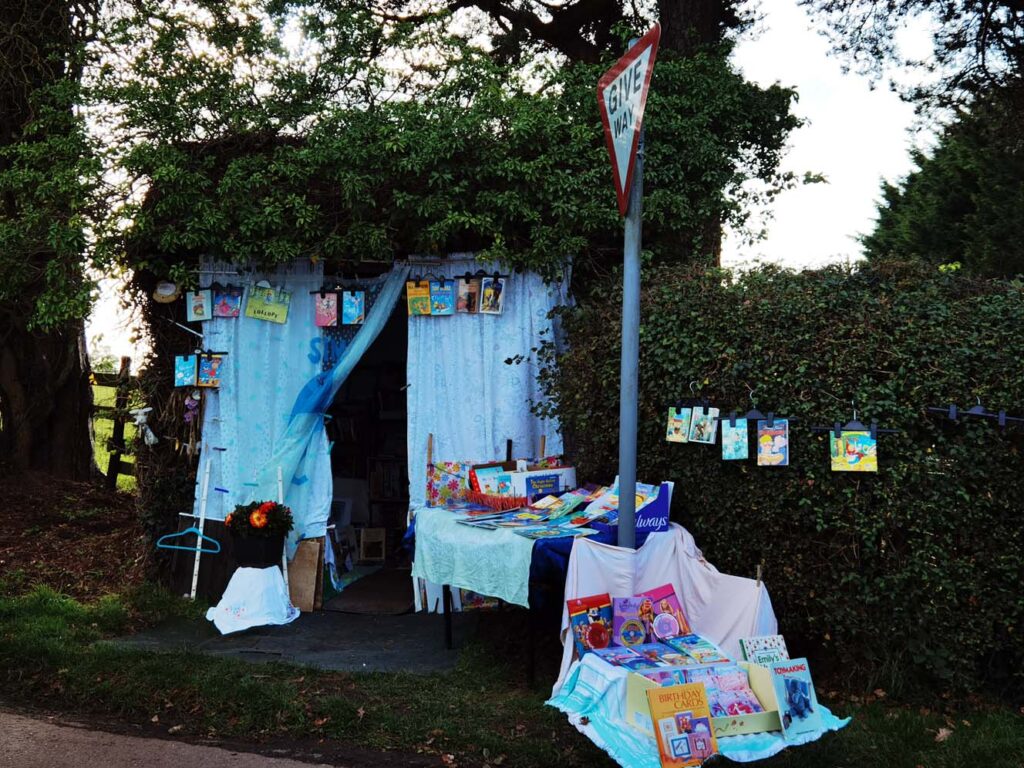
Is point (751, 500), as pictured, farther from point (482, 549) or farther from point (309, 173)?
point (309, 173)

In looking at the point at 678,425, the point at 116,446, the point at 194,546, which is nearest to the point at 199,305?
the point at 194,546

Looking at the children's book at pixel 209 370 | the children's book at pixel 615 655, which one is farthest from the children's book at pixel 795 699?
the children's book at pixel 209 370

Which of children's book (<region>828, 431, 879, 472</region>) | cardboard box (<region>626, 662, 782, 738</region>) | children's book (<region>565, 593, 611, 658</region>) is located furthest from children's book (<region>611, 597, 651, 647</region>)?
children's book (<region>828, 431, 879, 472</region>)

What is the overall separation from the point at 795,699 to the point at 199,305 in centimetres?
580

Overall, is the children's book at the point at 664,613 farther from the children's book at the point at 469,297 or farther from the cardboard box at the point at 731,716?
the children's book at the point at 469,297

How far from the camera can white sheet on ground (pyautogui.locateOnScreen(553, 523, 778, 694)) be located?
4.68m

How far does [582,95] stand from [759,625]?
16.0 ft

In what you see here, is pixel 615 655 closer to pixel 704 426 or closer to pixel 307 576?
pixel 704 426

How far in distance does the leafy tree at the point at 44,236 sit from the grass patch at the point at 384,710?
120 inches

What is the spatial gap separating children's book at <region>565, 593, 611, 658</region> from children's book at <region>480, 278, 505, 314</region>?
3.31 metres

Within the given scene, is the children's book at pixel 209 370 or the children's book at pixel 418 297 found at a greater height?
the children's book at pixel 418 297

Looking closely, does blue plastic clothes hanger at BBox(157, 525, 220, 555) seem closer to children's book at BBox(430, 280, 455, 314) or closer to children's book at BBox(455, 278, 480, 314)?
children's book at BBox(430, 280, 455, 314)

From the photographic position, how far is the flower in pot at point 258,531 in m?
6.87

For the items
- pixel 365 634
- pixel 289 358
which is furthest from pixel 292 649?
pixel 289 358
